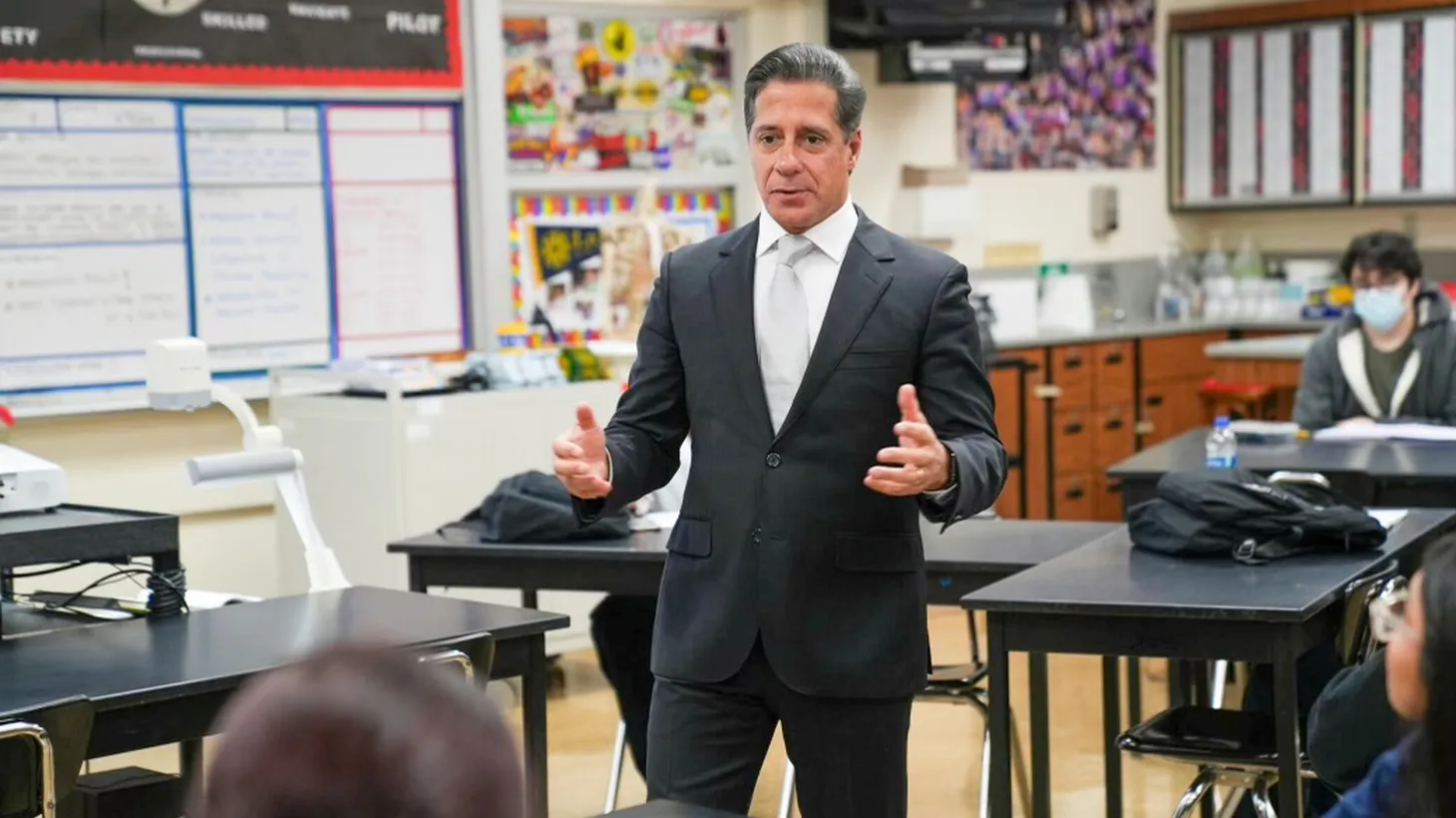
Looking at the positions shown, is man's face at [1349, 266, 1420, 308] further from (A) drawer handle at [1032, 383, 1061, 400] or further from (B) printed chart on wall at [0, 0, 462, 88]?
(B) printed chart on wall at [0, 0, 462, 88]

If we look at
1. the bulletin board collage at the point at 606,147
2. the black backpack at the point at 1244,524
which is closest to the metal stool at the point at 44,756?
the black backpack at the point at 1244,524

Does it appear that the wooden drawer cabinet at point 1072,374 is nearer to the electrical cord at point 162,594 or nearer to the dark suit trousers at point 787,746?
the electrical cord at point 162,594

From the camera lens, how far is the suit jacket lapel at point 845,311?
2752 millimetres

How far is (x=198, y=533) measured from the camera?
6.18m

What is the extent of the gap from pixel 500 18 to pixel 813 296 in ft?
14.3

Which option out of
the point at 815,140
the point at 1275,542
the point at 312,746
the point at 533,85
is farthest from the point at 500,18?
the point at 312,746

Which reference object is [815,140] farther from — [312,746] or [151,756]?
[151,756]

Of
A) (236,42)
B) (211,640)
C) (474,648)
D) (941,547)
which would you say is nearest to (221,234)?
(236,42)

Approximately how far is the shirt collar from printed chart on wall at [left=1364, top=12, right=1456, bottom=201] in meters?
6.83

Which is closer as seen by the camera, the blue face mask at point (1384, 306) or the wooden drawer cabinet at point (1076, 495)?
the blue face mask at point (1384, 306)

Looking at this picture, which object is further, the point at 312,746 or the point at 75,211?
the point at 75,211

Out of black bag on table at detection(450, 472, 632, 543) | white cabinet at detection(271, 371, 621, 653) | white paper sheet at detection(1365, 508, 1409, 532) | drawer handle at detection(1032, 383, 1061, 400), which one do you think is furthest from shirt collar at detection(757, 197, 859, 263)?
drawer handle at detection(1032, 383, 1061, 400)

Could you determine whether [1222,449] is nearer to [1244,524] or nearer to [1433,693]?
[1244,524]

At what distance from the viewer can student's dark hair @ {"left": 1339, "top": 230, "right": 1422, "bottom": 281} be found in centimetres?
627
